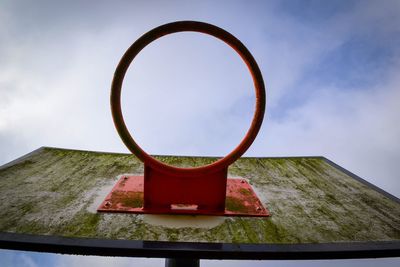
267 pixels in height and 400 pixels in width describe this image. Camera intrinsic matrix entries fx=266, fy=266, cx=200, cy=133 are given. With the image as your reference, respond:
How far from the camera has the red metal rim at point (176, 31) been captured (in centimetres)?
110

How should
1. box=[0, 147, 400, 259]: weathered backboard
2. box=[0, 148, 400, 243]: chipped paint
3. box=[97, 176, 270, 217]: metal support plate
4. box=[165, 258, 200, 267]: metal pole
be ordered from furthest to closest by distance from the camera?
box=[165, 258, 200, 267]: metal pole
box=[97, 176, 270, 217]: metal support plate
box=[0, 148, 400, 243]: chipped paint
box=[0, 147, 400, 259]: weathered backboard

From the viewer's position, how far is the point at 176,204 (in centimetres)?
125

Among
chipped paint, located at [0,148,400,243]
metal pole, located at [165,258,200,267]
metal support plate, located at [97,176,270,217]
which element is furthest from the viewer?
metal pole, located at [165,258,200,267]

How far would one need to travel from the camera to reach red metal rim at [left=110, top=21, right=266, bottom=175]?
110cm

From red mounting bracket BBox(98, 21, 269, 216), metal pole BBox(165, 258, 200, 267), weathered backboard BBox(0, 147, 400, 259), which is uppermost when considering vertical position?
red mounting bracket BBox(98, 21, 269, 216)

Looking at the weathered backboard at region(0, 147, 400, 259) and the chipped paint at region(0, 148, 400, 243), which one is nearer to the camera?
the weathered backboard at region(0, 147, 400, 259)

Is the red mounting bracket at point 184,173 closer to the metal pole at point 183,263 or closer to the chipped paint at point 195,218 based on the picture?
the chipped paint at point 195,218

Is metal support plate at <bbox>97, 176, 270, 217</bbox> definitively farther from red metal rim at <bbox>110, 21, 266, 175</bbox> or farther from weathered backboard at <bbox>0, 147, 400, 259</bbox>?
red metal rim at <bbox>110, 21, 266, 175</bbox>

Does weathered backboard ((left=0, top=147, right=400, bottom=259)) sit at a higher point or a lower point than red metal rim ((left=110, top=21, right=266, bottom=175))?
lower

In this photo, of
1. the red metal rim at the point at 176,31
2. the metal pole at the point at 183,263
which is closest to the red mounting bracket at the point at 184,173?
the red metal rim at the point at 176,31

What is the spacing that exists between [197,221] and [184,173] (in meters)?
0.22

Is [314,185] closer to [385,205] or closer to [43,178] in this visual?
[385,205]

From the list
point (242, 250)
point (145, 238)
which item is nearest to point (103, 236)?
point (145, 238)

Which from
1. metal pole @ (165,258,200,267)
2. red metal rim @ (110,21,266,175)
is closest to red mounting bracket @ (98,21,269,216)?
red metal rim @ (110,21,266,175)
